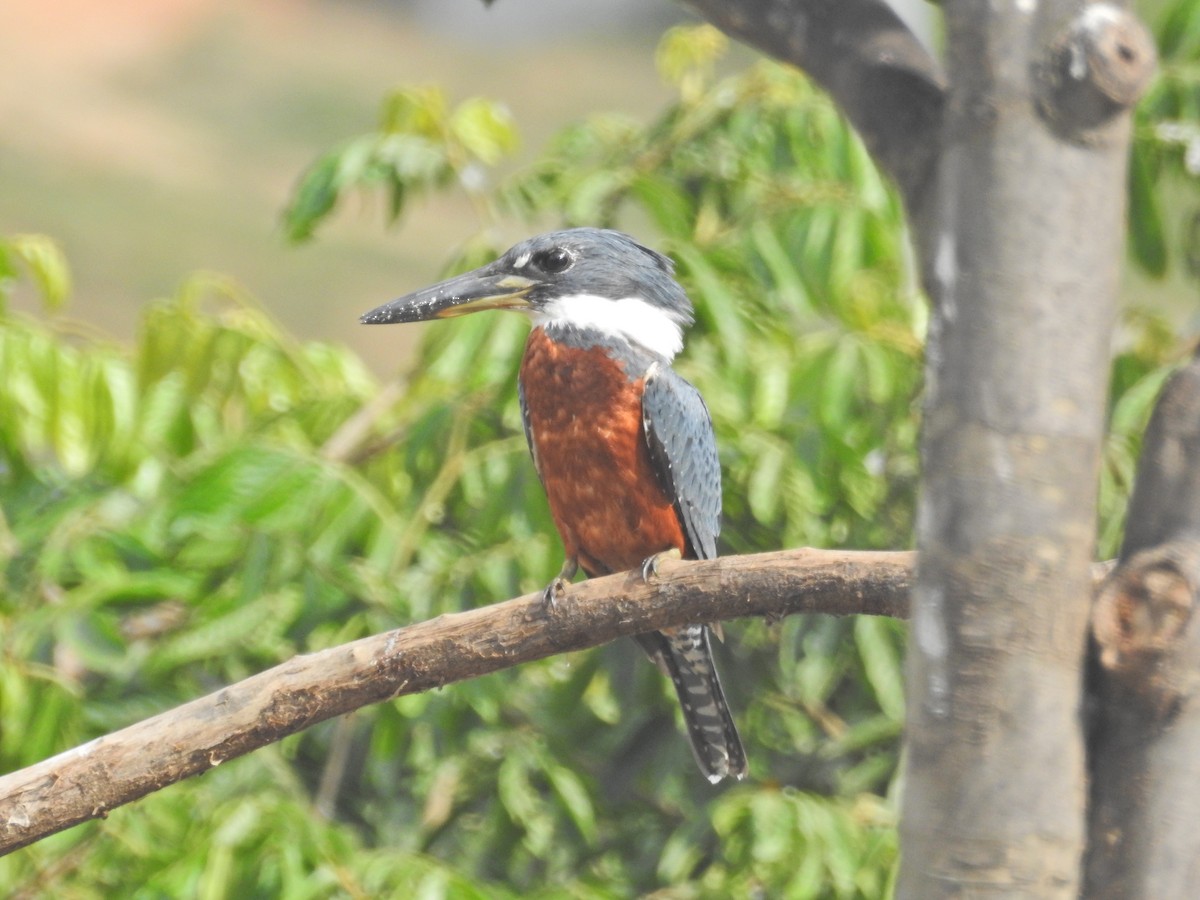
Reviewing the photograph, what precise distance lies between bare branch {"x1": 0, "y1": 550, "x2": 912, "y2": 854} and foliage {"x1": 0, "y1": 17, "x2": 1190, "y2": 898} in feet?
1.68

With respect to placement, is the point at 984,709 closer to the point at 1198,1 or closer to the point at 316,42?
the point at 1198,1

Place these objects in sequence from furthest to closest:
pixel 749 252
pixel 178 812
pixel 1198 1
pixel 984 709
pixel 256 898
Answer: pixel 749 252, pixel 1198 1, pixel 178 812, pixel 256 898, pixel 984 709

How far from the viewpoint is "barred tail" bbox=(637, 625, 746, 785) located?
7.41 feet

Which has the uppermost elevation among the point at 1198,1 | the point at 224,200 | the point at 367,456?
the point at 1198,1

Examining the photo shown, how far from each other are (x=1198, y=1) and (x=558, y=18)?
374 centimetres

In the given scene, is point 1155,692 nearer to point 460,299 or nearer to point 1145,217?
point 460,299

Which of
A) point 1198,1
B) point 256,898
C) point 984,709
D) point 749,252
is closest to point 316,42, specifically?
point 749,252

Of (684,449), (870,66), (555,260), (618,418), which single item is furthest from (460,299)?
(870,66)

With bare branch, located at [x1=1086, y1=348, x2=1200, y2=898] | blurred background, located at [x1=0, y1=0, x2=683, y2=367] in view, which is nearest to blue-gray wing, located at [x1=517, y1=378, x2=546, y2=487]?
bare branch, located at [x1=1086, y1=348, x2=1200, y2=898]

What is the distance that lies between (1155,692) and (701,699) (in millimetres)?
1470

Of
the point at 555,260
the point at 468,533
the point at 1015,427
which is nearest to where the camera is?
the point at 1015,427

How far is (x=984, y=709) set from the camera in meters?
0.82

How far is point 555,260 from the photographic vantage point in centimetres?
230

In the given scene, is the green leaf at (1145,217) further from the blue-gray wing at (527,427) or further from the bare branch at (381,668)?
the bare branch at (381,668)
